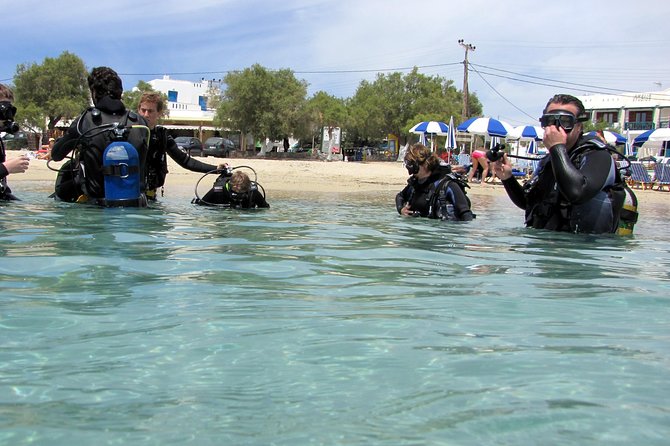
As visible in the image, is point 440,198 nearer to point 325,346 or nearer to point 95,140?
point 95,140

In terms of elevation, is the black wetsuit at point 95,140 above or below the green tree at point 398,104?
below

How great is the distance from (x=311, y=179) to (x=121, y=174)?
15257 mm

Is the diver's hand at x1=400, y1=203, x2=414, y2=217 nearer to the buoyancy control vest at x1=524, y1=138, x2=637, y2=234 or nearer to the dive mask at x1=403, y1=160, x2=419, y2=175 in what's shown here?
the dive mask at x1=403, y1=160, x2=419, y2=175

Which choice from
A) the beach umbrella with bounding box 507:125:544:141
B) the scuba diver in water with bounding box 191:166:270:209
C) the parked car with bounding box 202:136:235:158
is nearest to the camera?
the scuba diver in water with bounding box 191:166:270:209

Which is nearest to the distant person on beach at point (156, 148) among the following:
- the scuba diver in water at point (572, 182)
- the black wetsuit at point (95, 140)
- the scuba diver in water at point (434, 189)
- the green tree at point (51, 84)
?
the black wetsuit at point (95, 140)

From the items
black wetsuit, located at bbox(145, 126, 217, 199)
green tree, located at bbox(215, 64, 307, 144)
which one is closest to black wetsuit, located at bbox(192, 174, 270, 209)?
black wetsuit, located at bbox(145, 126, 217, 199)

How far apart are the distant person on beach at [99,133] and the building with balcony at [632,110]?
2392 inches

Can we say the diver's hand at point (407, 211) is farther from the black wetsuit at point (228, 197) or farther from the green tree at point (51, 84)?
the green tree at point (51, 84)

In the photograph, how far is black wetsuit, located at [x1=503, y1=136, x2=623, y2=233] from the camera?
180 inches

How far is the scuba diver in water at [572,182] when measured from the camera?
182 inches

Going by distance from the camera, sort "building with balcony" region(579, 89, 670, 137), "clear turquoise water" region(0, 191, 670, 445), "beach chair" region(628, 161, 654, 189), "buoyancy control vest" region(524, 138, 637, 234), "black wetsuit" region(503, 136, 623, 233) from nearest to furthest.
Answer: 1. "clear turquoise water" region(0, 191, 670, 445)
2. "black wetsuit" region(503, 136, 623, 233)
3. "buoyancy control vest" region(524, 138, 637, 234)
4. "beach chair" region(628, 161, 654, 189)
5. "building with balcony" region(579, 89, 670, 137)

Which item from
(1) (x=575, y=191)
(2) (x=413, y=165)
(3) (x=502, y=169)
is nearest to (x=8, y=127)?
(2) (x=413, y=165)

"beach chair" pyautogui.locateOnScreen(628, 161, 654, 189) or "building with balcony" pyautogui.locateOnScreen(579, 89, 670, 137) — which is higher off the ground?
"building with balcony" pyautogui.locateOnScreen(579, 89, 670, 137)

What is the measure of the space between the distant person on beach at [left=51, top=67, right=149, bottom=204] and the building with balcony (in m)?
60.8
